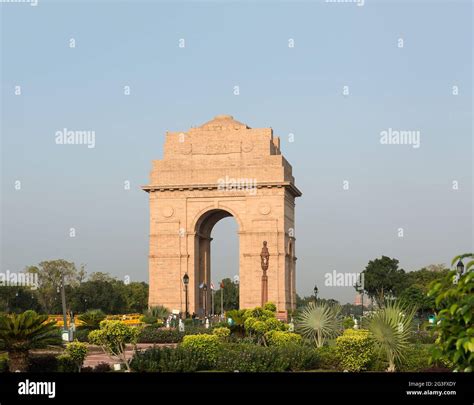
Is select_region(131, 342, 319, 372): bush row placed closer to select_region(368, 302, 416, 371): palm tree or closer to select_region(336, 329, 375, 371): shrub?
select_region(336, 329, 375, 371): shrub

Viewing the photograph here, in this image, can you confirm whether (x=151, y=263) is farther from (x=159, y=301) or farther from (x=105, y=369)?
(x=105, y=369)

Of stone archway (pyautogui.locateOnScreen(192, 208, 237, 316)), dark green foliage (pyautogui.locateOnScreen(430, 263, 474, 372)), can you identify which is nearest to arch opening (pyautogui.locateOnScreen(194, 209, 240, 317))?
stone archway (pyautogui.locateOnScreen(192, 208, 237, 316))

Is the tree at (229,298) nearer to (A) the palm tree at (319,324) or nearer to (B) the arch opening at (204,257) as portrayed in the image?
(B) the arch opening at (204,257)

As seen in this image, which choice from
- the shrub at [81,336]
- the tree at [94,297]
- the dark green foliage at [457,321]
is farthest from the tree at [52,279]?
the dark green foliage at [457,321]

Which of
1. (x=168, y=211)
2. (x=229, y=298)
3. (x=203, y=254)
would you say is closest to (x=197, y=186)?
(x=168, y=211)

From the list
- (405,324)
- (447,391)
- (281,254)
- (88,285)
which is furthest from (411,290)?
(447,391)
